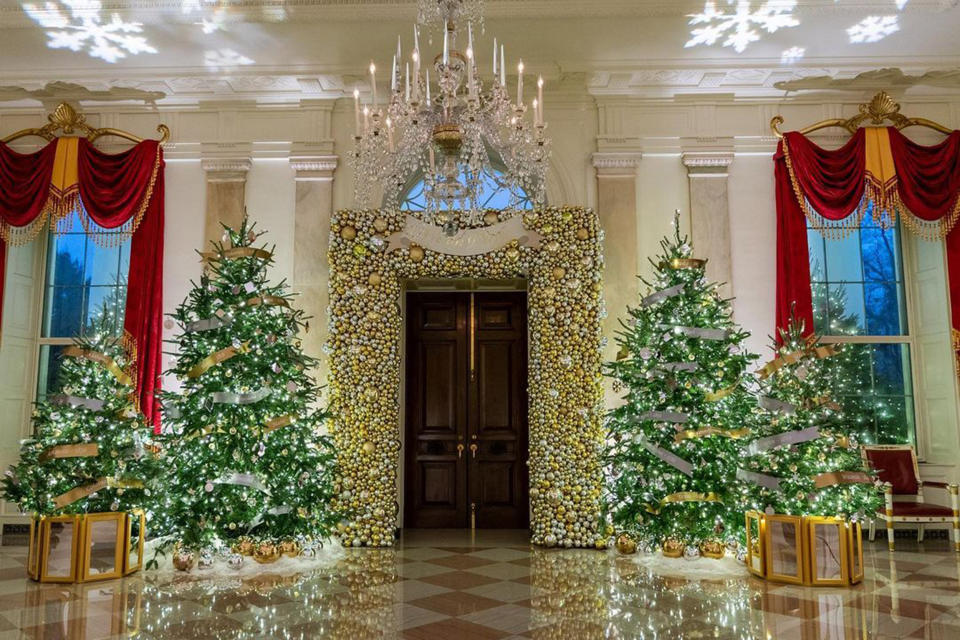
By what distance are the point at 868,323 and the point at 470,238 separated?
4.52 metres

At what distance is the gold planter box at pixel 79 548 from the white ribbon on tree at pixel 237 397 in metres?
1.12

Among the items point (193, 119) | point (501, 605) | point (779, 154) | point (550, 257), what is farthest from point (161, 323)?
point (779, 154)

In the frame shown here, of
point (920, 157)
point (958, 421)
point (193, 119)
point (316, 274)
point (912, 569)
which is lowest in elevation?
point (912, 569)

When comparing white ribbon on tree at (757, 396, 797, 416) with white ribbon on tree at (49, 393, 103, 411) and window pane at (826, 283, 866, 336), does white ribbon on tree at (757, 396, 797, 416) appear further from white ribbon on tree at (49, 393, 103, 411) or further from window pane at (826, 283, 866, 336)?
white ribbon on tree at (49, 393, 103, 411)

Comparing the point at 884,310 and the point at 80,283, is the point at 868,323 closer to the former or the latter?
the point at 884,310

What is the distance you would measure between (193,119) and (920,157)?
26.2 feet

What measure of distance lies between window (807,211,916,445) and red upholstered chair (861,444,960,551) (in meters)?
0.38

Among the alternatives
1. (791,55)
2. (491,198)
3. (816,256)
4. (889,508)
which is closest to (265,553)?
(491,198)

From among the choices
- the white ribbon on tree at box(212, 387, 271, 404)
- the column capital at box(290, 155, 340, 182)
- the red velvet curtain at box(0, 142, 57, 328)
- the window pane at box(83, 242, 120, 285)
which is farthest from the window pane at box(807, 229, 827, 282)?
the red velvet curtain at box(0, 142, 57, 328)

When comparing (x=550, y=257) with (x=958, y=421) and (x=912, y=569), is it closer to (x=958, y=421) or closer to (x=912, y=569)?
(x=912, y=569)

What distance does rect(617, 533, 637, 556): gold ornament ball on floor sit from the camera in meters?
5.96

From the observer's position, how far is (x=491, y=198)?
7.34m

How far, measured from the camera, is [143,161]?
735 cm

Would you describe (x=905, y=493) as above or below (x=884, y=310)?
below
